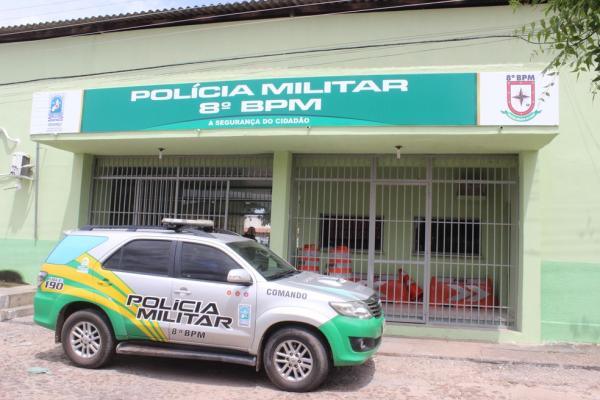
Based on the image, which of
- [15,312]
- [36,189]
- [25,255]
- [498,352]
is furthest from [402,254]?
[25,255]

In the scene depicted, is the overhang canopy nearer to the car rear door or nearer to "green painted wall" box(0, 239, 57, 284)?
"green painted wall" box(0, 239, 57, 284)

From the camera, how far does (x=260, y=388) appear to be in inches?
218

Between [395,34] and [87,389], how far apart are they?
820cm

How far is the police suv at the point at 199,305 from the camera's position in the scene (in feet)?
17.5

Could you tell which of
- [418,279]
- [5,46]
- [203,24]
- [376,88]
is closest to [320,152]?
[376,88]

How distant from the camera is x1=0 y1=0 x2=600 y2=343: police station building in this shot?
25.7 ft

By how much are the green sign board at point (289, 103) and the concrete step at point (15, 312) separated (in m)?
3.47

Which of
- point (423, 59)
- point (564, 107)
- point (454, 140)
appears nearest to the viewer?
point (454, 140)

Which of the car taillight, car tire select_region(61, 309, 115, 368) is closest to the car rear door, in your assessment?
car tire select_region(61, 309, 115, 368)

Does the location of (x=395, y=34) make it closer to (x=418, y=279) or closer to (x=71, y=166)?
(x=418, y=279)

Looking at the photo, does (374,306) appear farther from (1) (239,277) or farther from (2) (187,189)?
(2) (187,189)

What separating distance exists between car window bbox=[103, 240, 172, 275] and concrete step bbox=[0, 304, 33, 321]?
13.2 feet

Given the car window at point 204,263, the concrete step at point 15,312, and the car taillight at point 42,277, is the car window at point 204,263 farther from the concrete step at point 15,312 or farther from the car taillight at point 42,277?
the concrete step at point 15,312

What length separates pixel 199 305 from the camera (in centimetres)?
564
